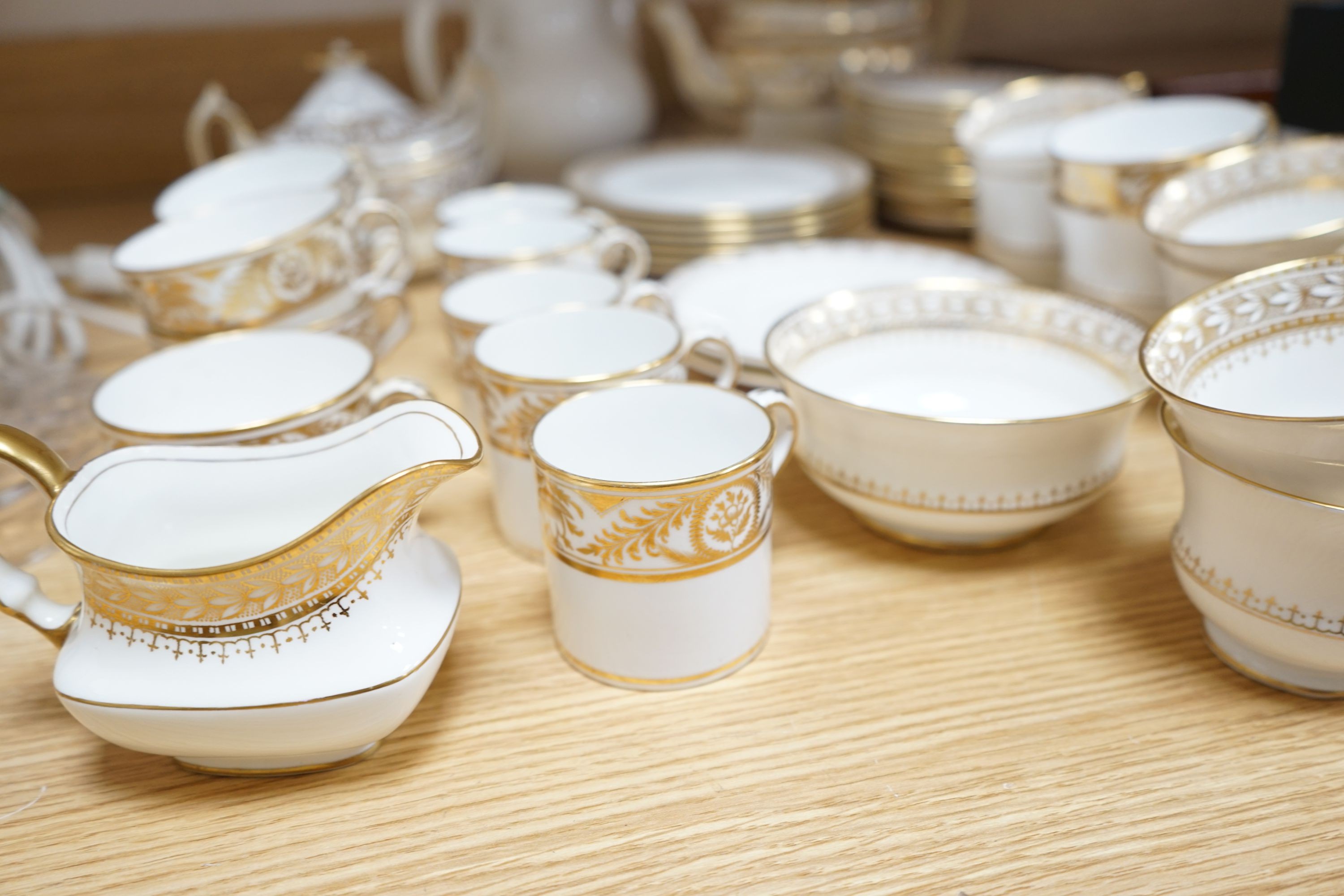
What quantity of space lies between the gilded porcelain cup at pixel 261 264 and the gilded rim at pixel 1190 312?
0.54m

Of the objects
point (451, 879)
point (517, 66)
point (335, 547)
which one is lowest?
point (451, 879)

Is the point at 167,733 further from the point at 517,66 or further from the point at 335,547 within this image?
the point at 517,66

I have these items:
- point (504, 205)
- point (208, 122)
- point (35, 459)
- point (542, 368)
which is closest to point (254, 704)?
point (35, 459)

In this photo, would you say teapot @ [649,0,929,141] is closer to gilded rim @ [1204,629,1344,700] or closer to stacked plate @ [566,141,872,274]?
stacked plate @ [566,141,872,274]

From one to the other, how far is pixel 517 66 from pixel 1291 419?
2.98 feet

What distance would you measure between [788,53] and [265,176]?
56 centimetres

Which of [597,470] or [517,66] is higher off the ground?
[517,66]

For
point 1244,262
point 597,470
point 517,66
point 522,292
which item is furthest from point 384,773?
point 517,66

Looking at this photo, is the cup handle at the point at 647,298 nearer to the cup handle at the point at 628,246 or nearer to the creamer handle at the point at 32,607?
the cup handle at the point at 628,246

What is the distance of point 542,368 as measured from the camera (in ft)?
2.06

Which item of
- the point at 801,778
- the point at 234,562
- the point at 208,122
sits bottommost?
the point at 801,778

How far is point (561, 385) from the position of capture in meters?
0.54

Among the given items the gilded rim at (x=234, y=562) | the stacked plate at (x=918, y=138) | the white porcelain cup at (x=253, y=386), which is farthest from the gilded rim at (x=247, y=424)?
the stacked plate at (x=918, y=138)

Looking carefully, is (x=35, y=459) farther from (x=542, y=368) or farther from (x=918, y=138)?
(x=918, y=138)
